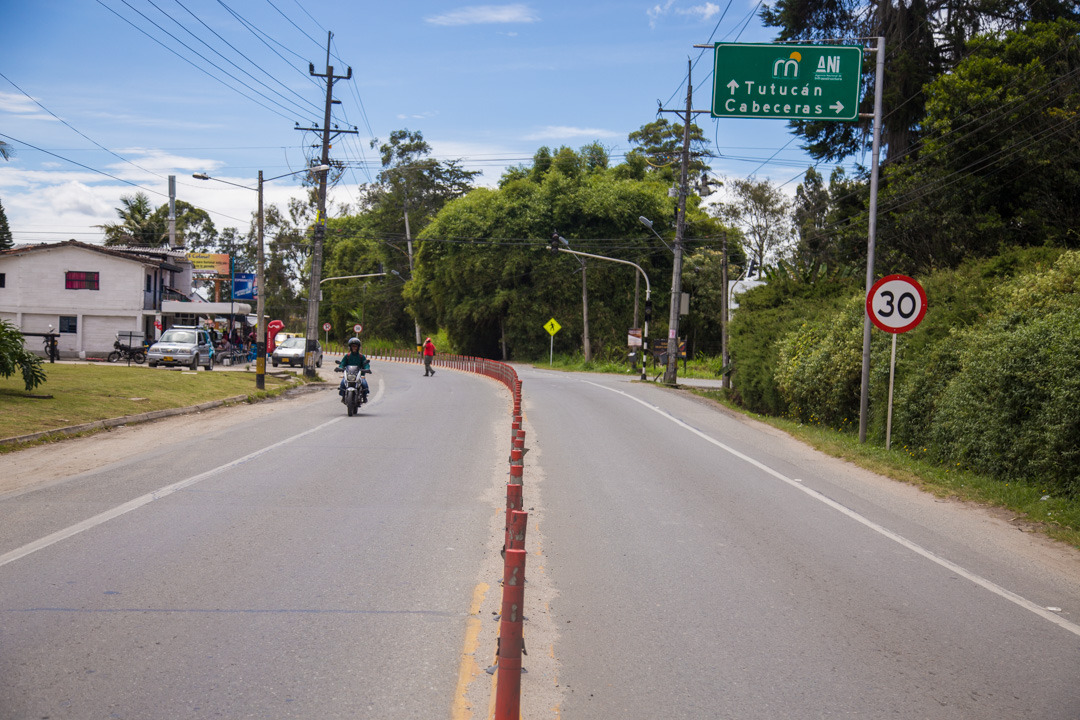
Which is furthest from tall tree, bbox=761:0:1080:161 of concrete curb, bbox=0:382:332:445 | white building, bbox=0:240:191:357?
white building, bbox=0:240:191:357

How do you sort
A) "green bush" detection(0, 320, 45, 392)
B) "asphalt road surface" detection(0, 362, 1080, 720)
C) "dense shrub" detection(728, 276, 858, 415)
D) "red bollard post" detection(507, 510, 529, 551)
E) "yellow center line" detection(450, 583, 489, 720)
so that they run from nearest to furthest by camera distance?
"red bollard post" detection(507, 510, 529, 551)
"yellow center line" detection(450, 583, 489, 720)
"asphalt road surface" detection(0, 362, 1080, 720)
"green bush" detection(0, 320, 45, 392)
"dense shrub" detection(728, 276, 858, 415)

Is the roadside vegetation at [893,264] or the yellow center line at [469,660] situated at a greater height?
the roadside vegetation at [893,264]

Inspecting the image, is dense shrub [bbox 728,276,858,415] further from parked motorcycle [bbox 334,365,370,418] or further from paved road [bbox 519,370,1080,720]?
paved road [bbox 519,370,1080,720]

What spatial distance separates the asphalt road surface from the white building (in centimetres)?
3857

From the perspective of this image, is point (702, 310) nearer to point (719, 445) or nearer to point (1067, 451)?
point (719, 445)

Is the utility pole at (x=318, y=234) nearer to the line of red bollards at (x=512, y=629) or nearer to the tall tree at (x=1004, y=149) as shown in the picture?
the tall tree at (x=1004, y=149)

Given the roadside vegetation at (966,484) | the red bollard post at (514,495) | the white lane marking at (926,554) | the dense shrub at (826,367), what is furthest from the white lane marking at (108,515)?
the dense shrub at (826,367)

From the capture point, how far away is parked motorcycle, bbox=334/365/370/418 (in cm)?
2058

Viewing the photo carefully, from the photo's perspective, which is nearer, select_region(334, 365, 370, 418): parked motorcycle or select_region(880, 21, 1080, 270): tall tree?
select_region(334, 365, 370, 418): parked motorcycle

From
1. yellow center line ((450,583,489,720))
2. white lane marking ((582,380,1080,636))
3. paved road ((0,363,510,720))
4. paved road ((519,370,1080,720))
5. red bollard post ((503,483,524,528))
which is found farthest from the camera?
white lane marking ((582,380,1080,636))

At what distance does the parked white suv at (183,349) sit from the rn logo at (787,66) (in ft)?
95.1

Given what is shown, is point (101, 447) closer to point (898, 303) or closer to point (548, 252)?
point (898, 303)

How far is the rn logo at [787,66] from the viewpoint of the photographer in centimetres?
1611

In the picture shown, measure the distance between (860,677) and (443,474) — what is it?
7.56m
